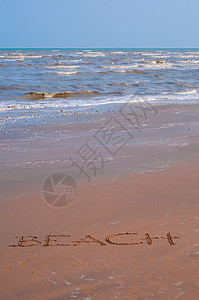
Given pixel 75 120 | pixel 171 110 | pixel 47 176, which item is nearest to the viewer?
pixel 47 176

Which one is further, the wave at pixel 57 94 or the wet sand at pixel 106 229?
the wave at pixel 57 94

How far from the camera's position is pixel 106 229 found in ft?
11.1

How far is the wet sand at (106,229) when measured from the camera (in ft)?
8.30

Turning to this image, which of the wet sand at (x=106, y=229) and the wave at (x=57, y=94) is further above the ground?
the wave at (x=57, y=94)

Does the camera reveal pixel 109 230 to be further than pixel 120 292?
Yes

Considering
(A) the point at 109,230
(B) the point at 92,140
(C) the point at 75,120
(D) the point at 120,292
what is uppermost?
(C) the point at 75,120

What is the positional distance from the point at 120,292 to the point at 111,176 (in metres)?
2.46

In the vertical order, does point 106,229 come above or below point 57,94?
below

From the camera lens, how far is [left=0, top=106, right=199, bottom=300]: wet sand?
2529 millimetres

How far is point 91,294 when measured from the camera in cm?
243

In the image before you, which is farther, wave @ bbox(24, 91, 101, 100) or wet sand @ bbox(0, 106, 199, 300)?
wave @ bbox(24, 91, 101, 100)

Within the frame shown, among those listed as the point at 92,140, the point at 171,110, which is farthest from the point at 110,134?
the point at 171,110

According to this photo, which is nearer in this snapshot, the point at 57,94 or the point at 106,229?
the point at 106,229

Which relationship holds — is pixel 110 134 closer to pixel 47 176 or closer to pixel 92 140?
pixel 92 140
